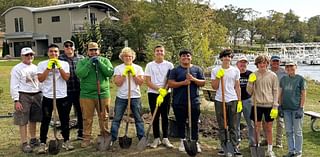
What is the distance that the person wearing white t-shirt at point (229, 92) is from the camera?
569 cm

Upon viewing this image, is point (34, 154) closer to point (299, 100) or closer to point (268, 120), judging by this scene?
point (268, 120)

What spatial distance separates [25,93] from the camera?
19.5 feet

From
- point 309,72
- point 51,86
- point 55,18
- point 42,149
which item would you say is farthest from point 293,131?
point 309,72

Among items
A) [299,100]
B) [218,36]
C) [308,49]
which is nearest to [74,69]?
[299,100]

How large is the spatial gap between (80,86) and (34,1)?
162ft

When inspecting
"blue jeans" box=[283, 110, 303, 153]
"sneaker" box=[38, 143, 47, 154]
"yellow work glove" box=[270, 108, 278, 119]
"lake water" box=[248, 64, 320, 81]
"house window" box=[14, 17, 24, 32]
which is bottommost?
"lake water" box=[248, 64, 320, 81]

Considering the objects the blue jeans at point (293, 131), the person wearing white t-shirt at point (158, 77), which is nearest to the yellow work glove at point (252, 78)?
the blue jeans at point (293, 131)

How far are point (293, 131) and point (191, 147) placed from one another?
154 centimetres

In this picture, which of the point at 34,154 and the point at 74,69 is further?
the point at 74,69

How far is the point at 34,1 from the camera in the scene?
2046 inches

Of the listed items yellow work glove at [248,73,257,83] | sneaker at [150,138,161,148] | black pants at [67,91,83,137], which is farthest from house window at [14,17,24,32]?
yellow work glove at [248,73,257,83]

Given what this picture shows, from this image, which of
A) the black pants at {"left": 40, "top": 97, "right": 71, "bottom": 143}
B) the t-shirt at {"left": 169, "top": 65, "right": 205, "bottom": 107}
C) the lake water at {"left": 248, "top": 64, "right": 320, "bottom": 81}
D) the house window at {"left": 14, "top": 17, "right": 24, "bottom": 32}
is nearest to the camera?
the t-shirt at {"left": 169, "top": 65, "right": 205, "bottom": 107}

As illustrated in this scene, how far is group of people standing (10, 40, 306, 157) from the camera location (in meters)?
5.78

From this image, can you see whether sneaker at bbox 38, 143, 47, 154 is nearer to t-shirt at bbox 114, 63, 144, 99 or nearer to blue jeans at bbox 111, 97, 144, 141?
blue jeans at bbox 111, 97, 144, 141
